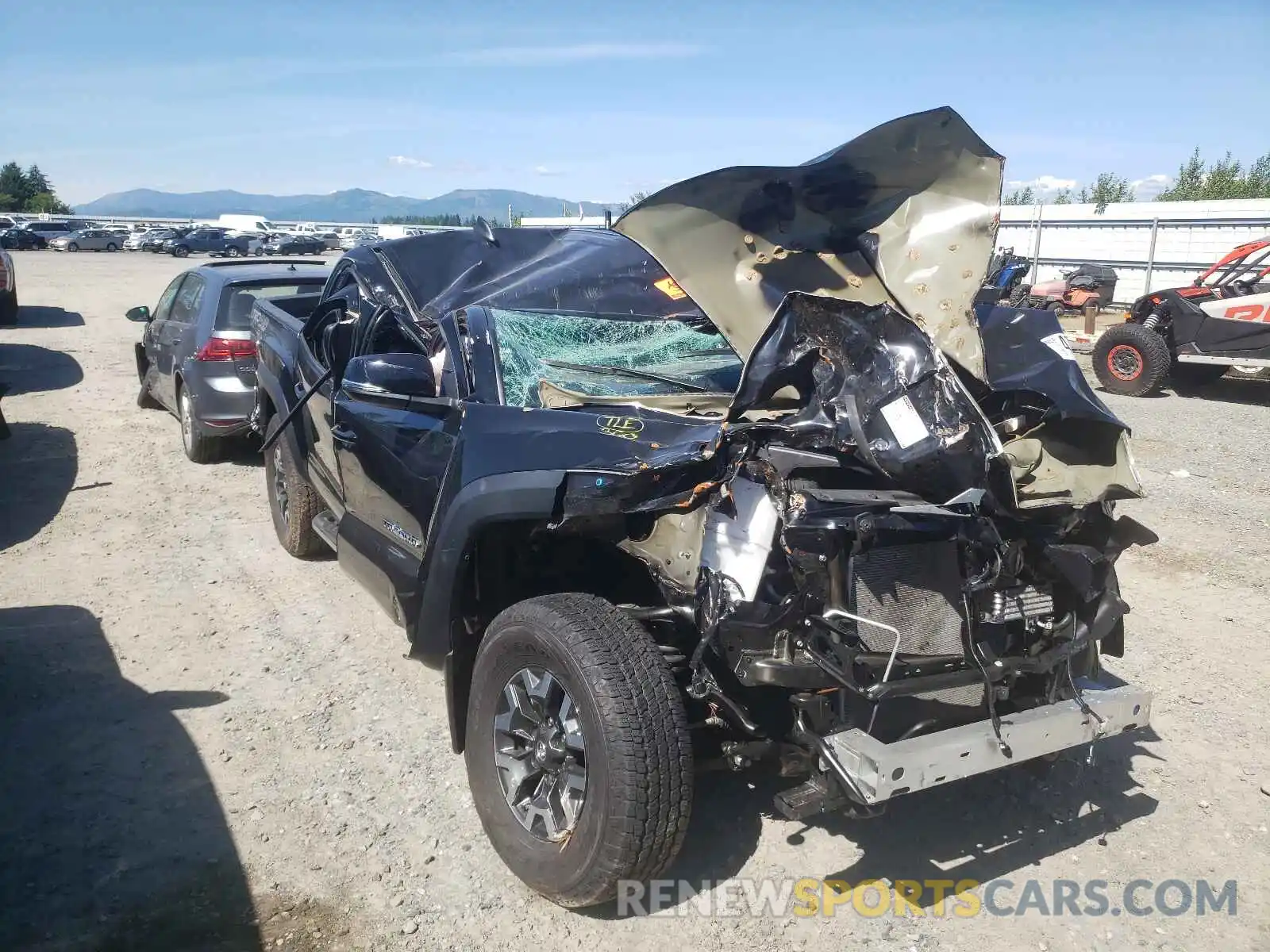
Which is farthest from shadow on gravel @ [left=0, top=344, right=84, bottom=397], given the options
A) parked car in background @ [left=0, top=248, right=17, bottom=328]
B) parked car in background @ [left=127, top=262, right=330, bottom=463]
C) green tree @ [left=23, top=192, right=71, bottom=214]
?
green tree @ [left=23, top=192, right=71, bottom=214]

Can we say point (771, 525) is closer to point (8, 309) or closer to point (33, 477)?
point (33, 477)

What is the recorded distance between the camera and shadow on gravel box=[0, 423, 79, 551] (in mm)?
6695

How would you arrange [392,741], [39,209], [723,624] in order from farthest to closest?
[39,209] < [392,741] < [723,624]

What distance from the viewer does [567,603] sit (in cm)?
305

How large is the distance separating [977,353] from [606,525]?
54.2 inches

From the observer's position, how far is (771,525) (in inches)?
108

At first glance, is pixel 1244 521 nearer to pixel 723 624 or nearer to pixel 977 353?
pixel 977 353

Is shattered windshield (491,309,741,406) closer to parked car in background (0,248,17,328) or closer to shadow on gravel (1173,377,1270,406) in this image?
shadow on gravel (1173,377,1270,406)

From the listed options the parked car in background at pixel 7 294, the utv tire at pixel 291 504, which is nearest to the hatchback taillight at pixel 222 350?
the utv tire at pixel 291 504

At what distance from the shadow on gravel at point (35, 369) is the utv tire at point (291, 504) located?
693cm

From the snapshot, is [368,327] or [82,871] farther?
[368,327]

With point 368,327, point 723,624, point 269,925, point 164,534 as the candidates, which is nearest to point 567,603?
point 723,624

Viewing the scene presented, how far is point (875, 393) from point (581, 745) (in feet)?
4.48

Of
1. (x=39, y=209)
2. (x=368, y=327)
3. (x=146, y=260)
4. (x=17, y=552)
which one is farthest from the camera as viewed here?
(x=39, y=209)
